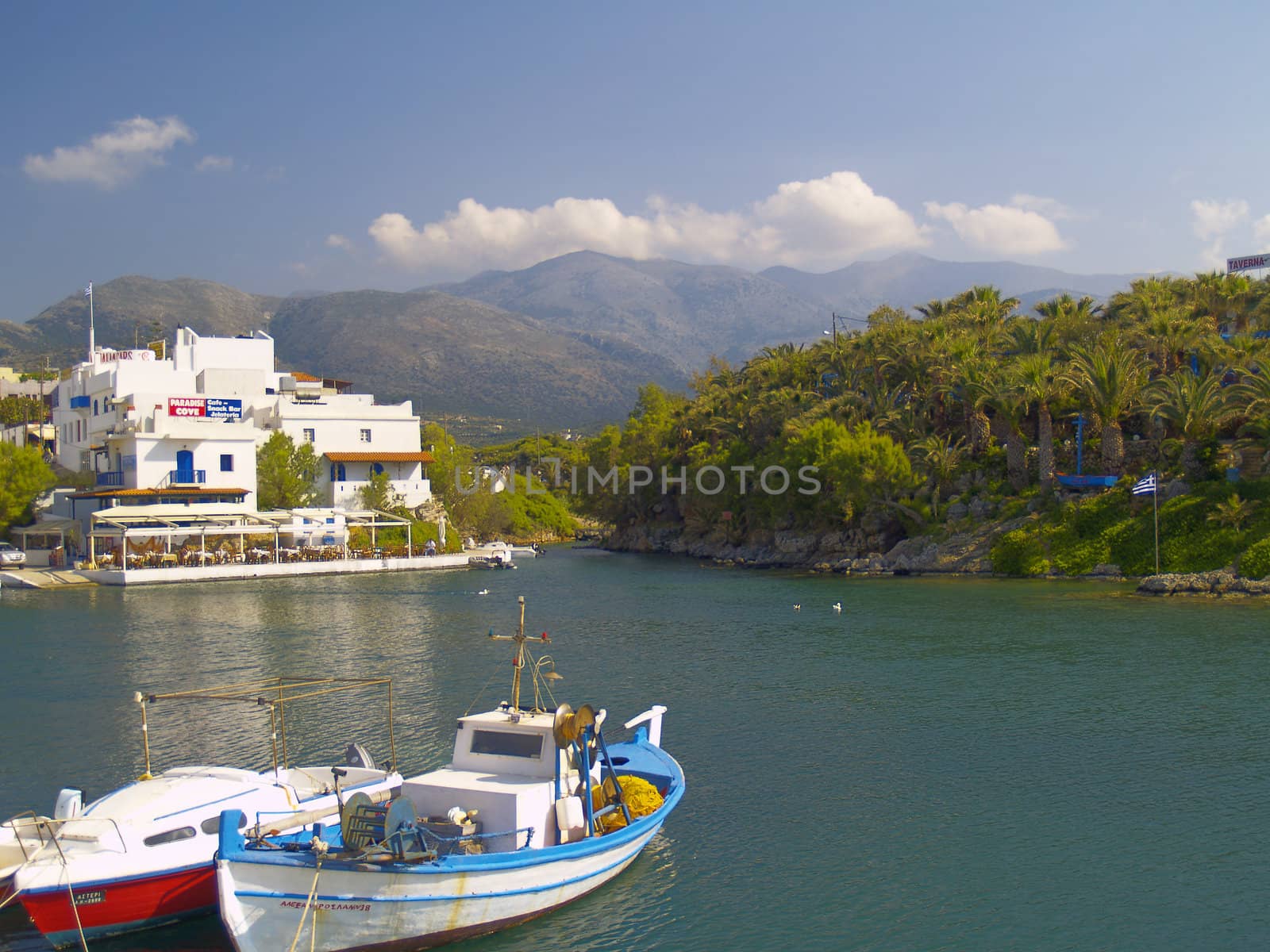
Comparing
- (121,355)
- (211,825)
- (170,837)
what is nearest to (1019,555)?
(211,825)

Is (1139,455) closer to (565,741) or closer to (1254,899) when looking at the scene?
(1254,899)

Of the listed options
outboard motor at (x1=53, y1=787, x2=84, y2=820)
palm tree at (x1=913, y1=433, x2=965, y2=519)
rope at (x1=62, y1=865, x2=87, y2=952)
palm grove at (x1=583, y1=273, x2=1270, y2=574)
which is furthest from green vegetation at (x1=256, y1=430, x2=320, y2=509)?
rope at (x1=62, y1=865, x2=87, y2=952)

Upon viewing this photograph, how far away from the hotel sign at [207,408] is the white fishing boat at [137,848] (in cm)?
6309

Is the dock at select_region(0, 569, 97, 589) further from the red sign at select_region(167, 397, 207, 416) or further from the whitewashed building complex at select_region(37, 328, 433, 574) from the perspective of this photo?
the red sign at select_region(167, 397, 207, 416)

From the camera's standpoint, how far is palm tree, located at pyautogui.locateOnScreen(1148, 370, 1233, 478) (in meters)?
51.5

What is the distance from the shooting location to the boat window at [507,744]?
638 inches

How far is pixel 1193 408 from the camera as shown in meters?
51.5

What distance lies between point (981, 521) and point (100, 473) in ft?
189

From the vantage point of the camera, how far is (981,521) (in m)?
60.2

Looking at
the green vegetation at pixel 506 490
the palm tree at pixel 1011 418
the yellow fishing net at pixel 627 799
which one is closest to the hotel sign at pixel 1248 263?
the palm tree at pixel 1011 418

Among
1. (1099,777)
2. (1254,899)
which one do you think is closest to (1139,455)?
(1099,777)

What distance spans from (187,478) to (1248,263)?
8119cm

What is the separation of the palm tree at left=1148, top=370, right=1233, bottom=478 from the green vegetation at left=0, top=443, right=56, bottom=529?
2592 inches

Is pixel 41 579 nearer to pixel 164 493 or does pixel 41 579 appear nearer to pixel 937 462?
pixel 164 493
